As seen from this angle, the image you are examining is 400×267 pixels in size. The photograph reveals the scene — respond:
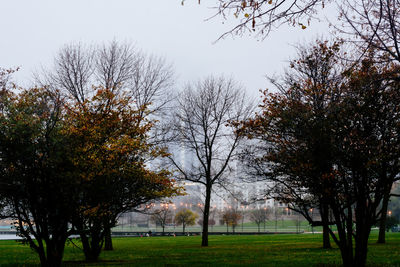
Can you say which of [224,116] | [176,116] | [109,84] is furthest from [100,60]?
[224,116]

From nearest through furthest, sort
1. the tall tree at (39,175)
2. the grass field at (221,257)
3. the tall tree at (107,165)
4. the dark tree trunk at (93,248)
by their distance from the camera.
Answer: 1. the tall tree at (39,175)
2. the tall tree at (107,165)
3. the grass field at (221,257)
4. the dark tree trunk at (93,248)

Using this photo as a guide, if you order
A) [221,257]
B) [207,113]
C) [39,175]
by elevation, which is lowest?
[221,257]

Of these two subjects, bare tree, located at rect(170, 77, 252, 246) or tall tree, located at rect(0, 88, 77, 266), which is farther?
bare tree, located at rect(170, 77, 252, 246)

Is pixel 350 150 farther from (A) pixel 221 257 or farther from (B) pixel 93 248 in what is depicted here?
(B) pixel 93 248

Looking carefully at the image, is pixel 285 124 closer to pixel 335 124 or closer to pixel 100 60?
pixel 335 124

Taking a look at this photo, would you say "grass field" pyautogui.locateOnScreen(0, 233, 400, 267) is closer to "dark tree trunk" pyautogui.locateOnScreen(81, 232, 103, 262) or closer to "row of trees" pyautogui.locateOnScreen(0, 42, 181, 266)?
"dark tree trunk" pyautogui.locateOnScreen(81, 232, 103, 262)

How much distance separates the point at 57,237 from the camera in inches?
419

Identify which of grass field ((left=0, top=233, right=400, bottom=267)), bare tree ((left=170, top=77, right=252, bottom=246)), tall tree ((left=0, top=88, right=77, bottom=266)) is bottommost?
grass field ((left=0, top=233, right=400, bottom=267))

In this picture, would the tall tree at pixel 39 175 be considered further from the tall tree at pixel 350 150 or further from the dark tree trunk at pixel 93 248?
the tall tree at pixel 350 150

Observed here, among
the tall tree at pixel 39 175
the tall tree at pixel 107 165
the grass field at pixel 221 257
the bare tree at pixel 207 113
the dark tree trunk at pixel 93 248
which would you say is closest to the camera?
the tall tree at pixel 39 175

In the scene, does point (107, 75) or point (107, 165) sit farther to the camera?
point (107, 75)

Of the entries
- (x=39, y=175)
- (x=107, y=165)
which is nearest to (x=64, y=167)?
(x=39, y=175)

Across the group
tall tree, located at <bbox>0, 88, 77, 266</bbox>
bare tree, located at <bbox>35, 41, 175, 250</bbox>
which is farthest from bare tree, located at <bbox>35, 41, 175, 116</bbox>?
tall tree, located at <bbox>0, 88, 77, 266</bbox>

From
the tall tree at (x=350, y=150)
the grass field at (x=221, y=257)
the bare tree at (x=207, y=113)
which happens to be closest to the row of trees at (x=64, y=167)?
the grass field at (x=221, y=257)
